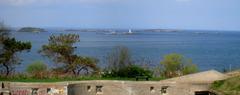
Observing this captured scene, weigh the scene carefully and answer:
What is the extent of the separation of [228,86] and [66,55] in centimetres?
1356

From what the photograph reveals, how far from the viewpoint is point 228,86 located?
29.9 metres

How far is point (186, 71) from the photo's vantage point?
42.7m

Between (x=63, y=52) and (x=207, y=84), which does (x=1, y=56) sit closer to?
(x=63, y=52)

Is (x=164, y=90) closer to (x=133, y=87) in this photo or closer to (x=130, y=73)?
(x=133, y=87)

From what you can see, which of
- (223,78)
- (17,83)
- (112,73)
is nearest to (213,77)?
(223,78)

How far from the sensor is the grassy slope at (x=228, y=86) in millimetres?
29200

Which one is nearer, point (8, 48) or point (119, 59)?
point (8, 48)

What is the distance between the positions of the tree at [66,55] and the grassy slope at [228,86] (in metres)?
11.4

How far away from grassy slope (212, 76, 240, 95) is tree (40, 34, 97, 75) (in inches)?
449

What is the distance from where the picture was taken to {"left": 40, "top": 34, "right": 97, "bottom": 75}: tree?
3916 cm

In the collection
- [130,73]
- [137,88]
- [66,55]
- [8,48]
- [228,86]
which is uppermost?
[8,48]

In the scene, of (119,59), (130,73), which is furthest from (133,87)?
(119,59)

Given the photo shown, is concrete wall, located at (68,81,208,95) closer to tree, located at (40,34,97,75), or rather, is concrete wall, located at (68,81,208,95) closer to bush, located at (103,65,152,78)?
bush, located at (103,65,152,78)

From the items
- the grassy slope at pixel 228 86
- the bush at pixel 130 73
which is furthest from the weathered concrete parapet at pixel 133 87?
the bush at pixel 130 73
